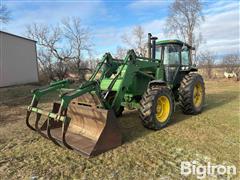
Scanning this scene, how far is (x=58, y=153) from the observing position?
3977 mm

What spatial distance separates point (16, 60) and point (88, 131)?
13842mm

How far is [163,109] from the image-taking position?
18.1 ft

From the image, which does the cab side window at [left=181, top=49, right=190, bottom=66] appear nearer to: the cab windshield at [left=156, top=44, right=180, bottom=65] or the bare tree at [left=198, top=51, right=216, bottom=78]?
the cab windshield at [left=156, top=44, right=180, bottom=65]

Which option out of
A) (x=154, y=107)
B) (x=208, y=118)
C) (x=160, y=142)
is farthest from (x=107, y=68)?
(x=208, y=118)

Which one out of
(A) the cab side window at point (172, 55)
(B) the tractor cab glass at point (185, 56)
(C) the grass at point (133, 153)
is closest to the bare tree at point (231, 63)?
(B) the tractor cab glass at point (185, 56)

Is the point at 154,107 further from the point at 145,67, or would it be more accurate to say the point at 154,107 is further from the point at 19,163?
the point at 19,163

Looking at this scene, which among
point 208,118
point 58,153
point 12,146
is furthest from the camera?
point 208,118

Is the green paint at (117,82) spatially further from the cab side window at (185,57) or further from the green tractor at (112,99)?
the cab side window at (185,57)

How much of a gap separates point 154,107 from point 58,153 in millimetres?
2176

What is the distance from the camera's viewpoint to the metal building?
1492 centimetres

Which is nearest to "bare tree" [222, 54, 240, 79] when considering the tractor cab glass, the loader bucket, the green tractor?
the tractor cab glass

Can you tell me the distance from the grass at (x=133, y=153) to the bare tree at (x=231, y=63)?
17798mm

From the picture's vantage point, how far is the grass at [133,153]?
3289 millimetres

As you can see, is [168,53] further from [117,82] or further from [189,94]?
[117,82]
